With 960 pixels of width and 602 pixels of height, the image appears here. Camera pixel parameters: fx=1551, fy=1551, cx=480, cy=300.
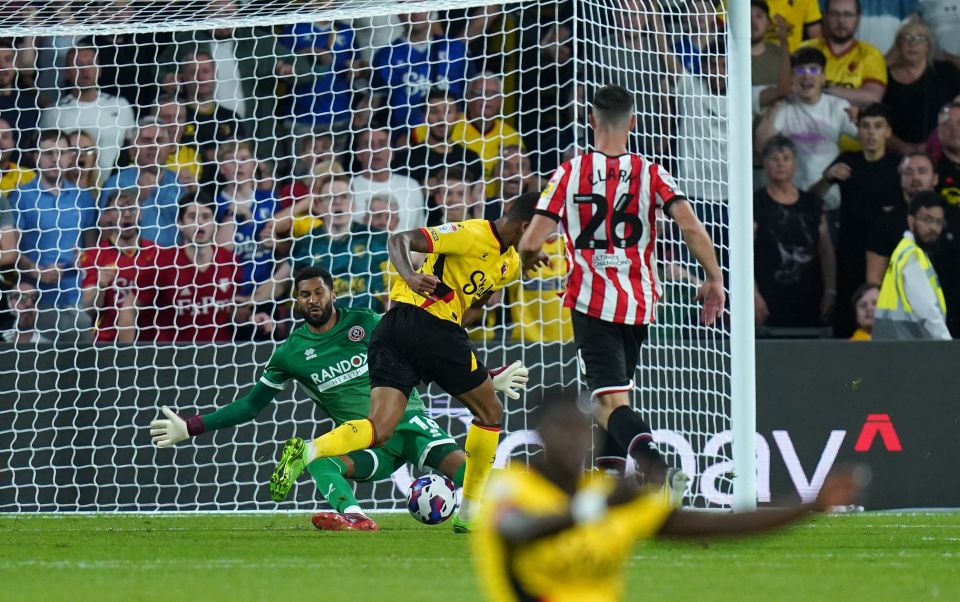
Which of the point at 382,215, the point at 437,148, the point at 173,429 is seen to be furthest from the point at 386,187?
the point at 173,429

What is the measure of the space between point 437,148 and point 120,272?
2.53 m

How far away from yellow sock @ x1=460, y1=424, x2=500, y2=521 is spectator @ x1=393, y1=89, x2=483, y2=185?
12.2 feet

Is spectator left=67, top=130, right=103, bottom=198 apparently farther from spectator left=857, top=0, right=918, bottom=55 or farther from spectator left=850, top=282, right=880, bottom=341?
spectator left=857, top=0, right=918, bottom=55

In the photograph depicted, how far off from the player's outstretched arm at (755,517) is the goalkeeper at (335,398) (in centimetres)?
521

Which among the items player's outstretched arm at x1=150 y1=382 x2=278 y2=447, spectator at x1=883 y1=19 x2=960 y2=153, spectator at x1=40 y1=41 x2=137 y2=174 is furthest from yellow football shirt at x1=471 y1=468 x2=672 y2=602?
spectator at x1=883 y1=19 x2=960 y2=153

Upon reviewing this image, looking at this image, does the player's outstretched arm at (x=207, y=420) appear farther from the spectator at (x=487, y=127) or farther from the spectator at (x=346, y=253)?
the spectator at (x=487, y=127)

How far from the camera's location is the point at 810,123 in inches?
495

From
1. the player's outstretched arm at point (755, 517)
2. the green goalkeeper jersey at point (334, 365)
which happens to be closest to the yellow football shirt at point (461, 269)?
the green goalkeeper jersey at point (334, 365)

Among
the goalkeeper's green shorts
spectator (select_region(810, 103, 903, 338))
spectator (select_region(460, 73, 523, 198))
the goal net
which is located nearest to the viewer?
the goalkeeper's green shorts

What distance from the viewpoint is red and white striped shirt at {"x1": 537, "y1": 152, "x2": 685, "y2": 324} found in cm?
752

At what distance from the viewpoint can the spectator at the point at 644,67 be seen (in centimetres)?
1036

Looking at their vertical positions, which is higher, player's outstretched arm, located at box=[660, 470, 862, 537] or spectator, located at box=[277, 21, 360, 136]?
spectator, located at box=[277, 21, 360, 136]

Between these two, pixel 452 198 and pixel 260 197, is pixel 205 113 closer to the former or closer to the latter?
pixel 260 197

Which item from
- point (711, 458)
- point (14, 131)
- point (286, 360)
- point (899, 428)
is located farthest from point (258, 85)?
point (899, 428)
